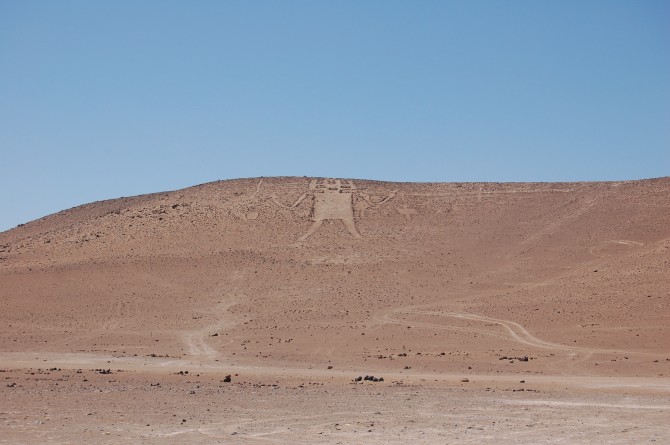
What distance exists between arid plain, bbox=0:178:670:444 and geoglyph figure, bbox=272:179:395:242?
0.25m

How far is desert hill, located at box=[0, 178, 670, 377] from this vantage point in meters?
34.7

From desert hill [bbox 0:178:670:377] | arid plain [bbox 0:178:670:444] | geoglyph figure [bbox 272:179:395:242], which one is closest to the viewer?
arid plain [bbox 0:178:670:444]

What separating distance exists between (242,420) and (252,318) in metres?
26.0

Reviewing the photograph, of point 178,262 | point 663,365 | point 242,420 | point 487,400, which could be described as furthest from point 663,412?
point 178,262

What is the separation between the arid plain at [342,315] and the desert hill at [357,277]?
198 millimetres

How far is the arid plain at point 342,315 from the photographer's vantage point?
690 inches

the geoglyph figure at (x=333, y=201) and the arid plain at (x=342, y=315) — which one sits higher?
the geoglyph figure at (x=333, y=201)

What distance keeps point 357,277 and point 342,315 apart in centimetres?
797

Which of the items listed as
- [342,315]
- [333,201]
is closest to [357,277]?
[342,315]

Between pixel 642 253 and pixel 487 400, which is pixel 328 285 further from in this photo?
pixel 487 400

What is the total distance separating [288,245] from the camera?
56469mm

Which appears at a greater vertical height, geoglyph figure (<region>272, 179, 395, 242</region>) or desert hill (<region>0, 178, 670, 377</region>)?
geoglyph figure (<region>272, 179, 395, 242</region>)

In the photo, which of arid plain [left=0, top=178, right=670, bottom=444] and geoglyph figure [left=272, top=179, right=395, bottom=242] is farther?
geoglyph figure [left=272, top=179, right=395, bottom=242]

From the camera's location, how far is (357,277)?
50.2 metres
